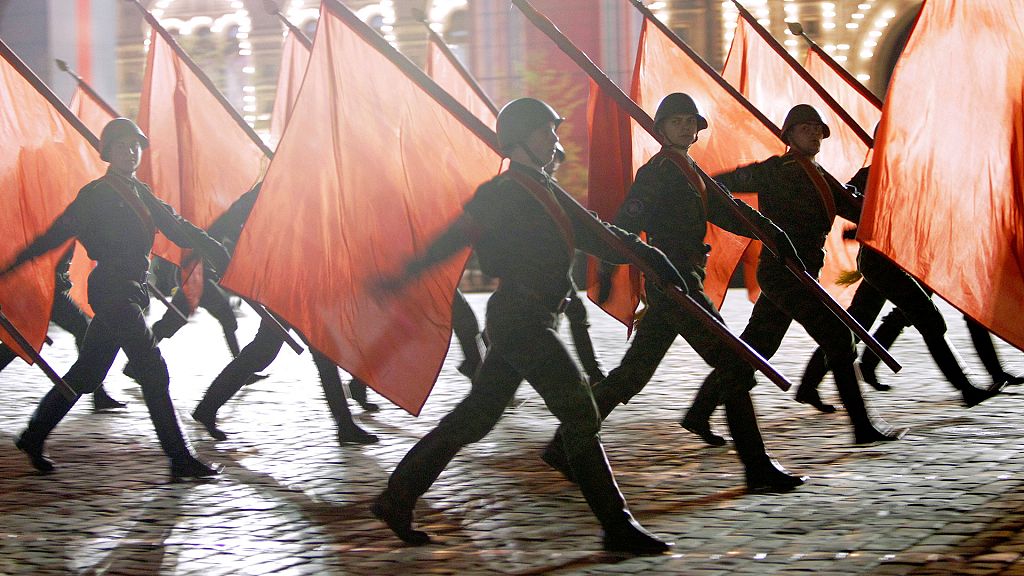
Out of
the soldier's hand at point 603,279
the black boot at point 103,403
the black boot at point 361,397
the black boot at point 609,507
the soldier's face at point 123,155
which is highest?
the soldier's face at point 123,155

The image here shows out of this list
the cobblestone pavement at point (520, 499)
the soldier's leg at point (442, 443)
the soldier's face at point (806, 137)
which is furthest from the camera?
the soldier's face at point (806, 137)

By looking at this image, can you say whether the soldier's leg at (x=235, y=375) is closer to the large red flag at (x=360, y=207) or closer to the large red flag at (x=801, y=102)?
the large red flag at (x=360, y=207)

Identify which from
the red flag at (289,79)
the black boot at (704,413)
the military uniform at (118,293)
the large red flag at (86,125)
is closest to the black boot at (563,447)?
the black boot at (704,413)

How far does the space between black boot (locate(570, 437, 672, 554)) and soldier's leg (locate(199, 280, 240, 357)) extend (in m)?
6.05

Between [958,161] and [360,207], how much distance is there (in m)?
2.64

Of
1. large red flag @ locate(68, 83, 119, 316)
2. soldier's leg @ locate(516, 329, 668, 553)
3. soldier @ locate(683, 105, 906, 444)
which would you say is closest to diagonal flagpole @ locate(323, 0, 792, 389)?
soldier's leg @ locate(516, 329, 668, 553)

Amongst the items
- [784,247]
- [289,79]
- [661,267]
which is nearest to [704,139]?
[784,247]

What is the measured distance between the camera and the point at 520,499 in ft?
19.8

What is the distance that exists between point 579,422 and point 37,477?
9.45 ft

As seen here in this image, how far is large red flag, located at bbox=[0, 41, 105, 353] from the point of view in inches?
297

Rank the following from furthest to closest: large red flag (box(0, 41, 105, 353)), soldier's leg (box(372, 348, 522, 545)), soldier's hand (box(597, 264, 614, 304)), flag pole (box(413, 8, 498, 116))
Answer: flag pole (box(413, 8, 498, 116)) → large red flag (box(0, 41, 105, 353)) → soldier's hand (box(597, 264, 614, 304)) → soldier's leg (box(372, 348, 522, 545))

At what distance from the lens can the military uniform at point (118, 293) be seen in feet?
22.1

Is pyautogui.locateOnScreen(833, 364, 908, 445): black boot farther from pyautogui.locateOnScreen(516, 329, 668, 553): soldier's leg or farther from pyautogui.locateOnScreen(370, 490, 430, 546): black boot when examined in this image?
pyautogui.locateOnScreen(370, 490, 430, 546): black boot

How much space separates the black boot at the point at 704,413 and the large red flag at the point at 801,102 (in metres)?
2.31
